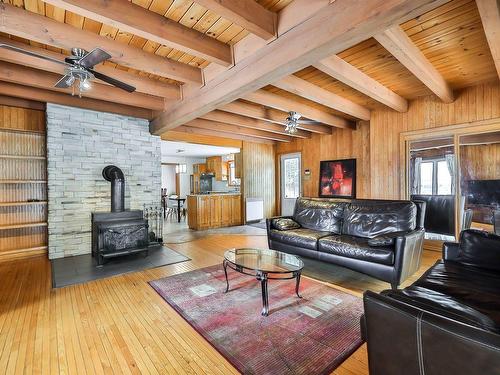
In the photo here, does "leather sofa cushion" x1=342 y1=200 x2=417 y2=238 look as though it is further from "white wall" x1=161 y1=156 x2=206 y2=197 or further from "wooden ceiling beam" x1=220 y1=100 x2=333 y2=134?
"white wall" x1=161 y1=156 x2=206 y2=197

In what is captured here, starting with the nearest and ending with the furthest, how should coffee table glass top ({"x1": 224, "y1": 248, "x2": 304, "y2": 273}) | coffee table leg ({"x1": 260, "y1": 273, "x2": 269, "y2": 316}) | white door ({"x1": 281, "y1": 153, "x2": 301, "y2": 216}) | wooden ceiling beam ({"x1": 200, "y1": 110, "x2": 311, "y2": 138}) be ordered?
coffee table leg ({"x1": 260, "y1": 273, "x2": 269, "y2": 316}) < coffee table glass top ({"x1": 224, "y1": 248, "x2": 304, "y2": 273}) < wooden ceiling beam ({"x1": 200, "y1": 110, "x2": 311, "y2": 138}) < white door ({"x1": 281, "y1": 153, "x2": 301, "y2": 216})

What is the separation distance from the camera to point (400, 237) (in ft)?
8.86

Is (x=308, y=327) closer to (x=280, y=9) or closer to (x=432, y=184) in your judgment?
(x=280, y=9)

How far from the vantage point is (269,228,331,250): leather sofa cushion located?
346 centimetres

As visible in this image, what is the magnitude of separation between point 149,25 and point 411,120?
4.69 metres

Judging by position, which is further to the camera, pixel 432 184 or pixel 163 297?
pixel 432 184

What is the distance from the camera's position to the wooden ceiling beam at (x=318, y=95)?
3.36m

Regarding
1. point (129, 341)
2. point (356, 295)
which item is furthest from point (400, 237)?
point (129, 341)

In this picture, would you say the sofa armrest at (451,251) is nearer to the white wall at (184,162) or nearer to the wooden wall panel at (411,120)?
the wooden wall panel at (411,120)

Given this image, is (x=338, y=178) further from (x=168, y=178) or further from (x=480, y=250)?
(x=168, y=178)

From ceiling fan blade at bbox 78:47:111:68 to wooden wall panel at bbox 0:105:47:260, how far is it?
2.76m

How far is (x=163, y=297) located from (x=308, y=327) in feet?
5.10

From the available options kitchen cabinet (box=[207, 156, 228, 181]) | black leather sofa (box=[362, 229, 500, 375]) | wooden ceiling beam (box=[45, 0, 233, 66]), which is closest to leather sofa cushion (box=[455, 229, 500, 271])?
black leather sofa (box=[362, 229, 500, 375])

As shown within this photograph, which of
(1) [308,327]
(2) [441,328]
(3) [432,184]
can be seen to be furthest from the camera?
(3) [432,184]
